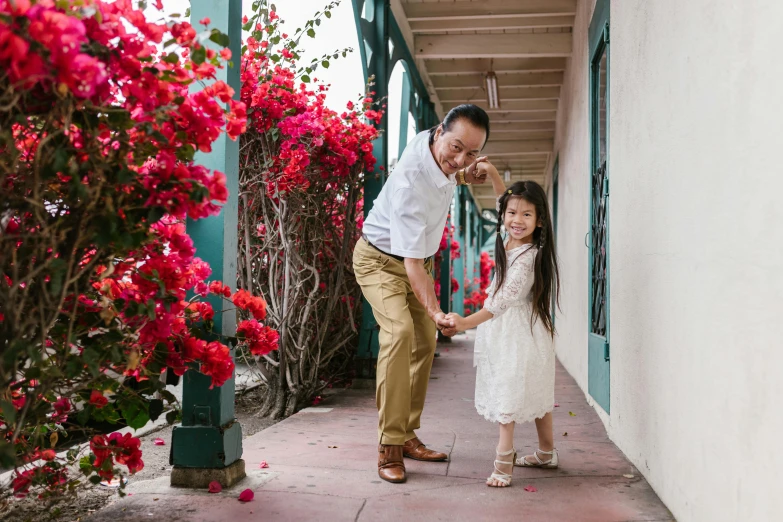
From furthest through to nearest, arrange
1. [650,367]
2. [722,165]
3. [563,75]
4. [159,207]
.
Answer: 1. [563,75]
2. [650,367]
3. [722,165]
4. [159,207]

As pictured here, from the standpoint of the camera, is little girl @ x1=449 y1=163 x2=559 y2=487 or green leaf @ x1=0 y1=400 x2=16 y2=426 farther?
little girl @ x1=449 y1=163 x2=559 y2=487

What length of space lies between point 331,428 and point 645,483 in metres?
1.75

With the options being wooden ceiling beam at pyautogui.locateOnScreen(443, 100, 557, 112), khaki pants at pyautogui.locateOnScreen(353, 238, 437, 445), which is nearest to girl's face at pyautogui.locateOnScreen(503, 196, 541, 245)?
khaki pants at pyautogui.locateOnScreen(353, 238, 437, 445)

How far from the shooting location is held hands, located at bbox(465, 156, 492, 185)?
9.99 ft

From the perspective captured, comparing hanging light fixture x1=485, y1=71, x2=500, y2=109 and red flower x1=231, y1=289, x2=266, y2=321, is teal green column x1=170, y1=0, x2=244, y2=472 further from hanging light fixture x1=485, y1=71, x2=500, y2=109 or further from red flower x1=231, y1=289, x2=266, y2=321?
hanging light fixture x1=485, y1=71, x2=500, y2=109

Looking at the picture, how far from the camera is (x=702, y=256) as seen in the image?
1.96 m

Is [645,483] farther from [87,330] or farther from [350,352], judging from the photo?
[350,352]

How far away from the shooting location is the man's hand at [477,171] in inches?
120

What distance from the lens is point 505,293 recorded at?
2.86 m

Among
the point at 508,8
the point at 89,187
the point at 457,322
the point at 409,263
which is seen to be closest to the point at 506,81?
the point at 508,8

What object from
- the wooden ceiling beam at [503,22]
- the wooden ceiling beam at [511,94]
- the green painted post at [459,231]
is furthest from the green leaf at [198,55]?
the green painted post at [459,231]

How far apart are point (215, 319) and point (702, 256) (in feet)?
5.38

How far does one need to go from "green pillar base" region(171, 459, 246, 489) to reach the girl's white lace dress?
1.03 meters

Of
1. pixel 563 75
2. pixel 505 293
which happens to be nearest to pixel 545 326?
pixel 505 293
